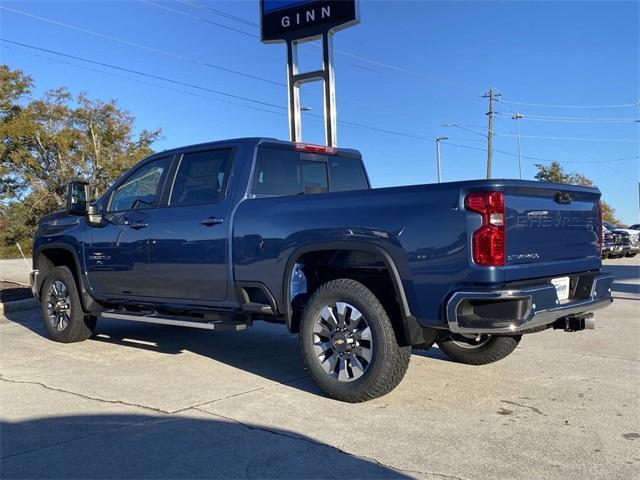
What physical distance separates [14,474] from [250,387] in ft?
6.99

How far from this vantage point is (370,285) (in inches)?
195

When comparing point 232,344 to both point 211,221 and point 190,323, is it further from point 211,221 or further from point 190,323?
point 211,221

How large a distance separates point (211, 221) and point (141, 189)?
1470 mm

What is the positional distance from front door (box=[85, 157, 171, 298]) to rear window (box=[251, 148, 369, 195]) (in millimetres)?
1218

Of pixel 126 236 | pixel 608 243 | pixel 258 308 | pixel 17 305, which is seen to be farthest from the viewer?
pixel 608 243

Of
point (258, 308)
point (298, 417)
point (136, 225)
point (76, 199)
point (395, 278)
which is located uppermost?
point (76, 199)

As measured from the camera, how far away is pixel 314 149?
20.7 feet

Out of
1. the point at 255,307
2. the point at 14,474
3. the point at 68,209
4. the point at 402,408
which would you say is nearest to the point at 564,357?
the point at 402,408

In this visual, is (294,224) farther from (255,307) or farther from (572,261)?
(572,261)

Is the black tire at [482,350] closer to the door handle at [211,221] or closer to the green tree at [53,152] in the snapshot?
the door handle at [211,221]

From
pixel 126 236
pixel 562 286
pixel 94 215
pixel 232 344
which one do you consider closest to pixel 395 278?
pixel 562 286

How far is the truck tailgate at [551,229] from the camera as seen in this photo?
4.21 meters

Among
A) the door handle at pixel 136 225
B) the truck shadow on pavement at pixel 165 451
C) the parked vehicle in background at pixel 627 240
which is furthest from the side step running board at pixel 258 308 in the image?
the parked vehicle in background at pixel 627 240

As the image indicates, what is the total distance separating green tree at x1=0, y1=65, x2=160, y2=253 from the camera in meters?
32.2
